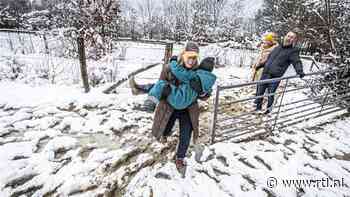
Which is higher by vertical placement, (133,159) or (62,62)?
(62,62)

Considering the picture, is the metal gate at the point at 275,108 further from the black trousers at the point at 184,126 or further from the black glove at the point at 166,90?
the black glove at the point at 166,90

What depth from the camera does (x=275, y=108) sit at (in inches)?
183

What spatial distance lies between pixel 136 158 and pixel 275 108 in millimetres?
3397

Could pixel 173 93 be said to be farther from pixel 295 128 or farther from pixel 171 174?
pixel 295 128

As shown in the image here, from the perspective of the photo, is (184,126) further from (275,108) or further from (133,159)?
(275,108)

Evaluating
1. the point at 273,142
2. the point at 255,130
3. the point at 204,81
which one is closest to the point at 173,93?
the point at 204,81

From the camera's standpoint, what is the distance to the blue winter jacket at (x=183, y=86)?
7.14ft

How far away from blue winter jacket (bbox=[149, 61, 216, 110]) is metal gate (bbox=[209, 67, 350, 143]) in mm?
621

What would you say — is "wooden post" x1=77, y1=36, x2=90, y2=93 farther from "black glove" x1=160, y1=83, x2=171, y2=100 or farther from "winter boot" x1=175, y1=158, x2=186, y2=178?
"winter boot" x1=175, y1=158, x2=186, y2=178

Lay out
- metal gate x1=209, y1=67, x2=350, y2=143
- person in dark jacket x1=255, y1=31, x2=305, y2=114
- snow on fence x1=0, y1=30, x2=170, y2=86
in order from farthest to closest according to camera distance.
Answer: snow on fence x1=0, y1=30, x2=170, y2=86 → person in dark jacket x1=255, y1=31, x2=305, y2=114 → metal gate x1=209, y1=67, x2=350, y2=143

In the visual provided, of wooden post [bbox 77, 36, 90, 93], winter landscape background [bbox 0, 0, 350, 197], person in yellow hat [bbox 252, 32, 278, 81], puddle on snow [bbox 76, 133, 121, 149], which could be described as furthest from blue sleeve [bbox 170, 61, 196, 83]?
wooden post [bbox 77, 36, 90, 93]

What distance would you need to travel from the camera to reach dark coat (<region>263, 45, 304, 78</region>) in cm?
367

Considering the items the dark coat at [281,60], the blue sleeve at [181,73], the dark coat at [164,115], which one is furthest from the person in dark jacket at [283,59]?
the blue sleeve at [181,73]

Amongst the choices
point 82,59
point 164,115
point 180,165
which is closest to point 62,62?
point 82,59
